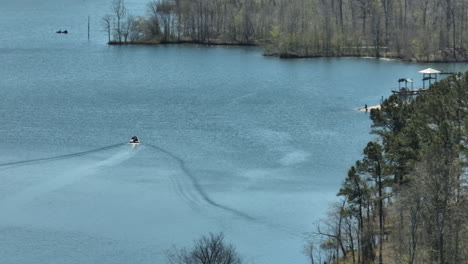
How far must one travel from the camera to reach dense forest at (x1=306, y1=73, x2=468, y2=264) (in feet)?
107

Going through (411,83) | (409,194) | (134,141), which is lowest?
(409,194)

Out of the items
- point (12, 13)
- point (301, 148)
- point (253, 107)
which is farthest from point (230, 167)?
point (12, 13)

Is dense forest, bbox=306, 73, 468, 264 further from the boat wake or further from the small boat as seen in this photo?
the small boat

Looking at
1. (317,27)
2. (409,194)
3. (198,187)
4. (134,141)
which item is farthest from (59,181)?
(317,27)

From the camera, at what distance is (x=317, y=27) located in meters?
106

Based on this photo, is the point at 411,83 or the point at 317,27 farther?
the point at 317,27

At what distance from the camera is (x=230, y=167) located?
5216 centimetres

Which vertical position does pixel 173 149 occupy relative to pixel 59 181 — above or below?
above

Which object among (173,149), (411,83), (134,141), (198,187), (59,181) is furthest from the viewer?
(411,83)

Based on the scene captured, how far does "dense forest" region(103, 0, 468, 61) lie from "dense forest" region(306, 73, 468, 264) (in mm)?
54152

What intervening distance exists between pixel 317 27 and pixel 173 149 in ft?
177

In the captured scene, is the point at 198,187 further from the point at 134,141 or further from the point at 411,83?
the point at 411,83

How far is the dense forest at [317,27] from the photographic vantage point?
102m

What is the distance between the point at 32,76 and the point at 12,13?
8116 centimetres
